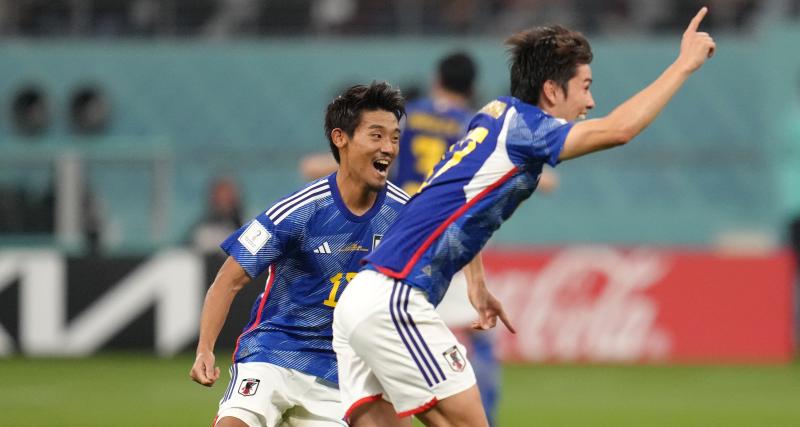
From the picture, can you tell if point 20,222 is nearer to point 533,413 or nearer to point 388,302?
point 533,413

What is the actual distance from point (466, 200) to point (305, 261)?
3.10 feet

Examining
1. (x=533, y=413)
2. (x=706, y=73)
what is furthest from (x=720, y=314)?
(x=706, y=73)

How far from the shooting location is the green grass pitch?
10.5 metres

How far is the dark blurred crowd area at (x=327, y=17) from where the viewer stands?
19875 mm

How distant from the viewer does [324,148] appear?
1909 cm

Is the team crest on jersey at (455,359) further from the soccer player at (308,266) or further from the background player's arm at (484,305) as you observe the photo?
the soccer player at (308,266)

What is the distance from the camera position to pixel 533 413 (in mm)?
10906

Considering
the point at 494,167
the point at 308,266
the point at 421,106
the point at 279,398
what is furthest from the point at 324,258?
the point at 421,106

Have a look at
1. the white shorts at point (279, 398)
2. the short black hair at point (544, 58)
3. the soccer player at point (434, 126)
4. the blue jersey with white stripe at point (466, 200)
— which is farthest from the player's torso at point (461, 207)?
the soccer player at point (434, 126)

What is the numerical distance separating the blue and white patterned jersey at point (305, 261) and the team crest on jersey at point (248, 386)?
11 centimetres

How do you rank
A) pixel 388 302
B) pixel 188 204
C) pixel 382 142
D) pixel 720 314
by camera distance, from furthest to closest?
pixel 188 204 → pixel 720 314 → pixel 382 142 → pixel 388 302

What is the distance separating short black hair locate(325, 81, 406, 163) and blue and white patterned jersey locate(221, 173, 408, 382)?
0.26 m

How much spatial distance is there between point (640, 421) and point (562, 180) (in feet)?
28.2

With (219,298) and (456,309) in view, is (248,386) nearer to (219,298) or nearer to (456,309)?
(219,298)
